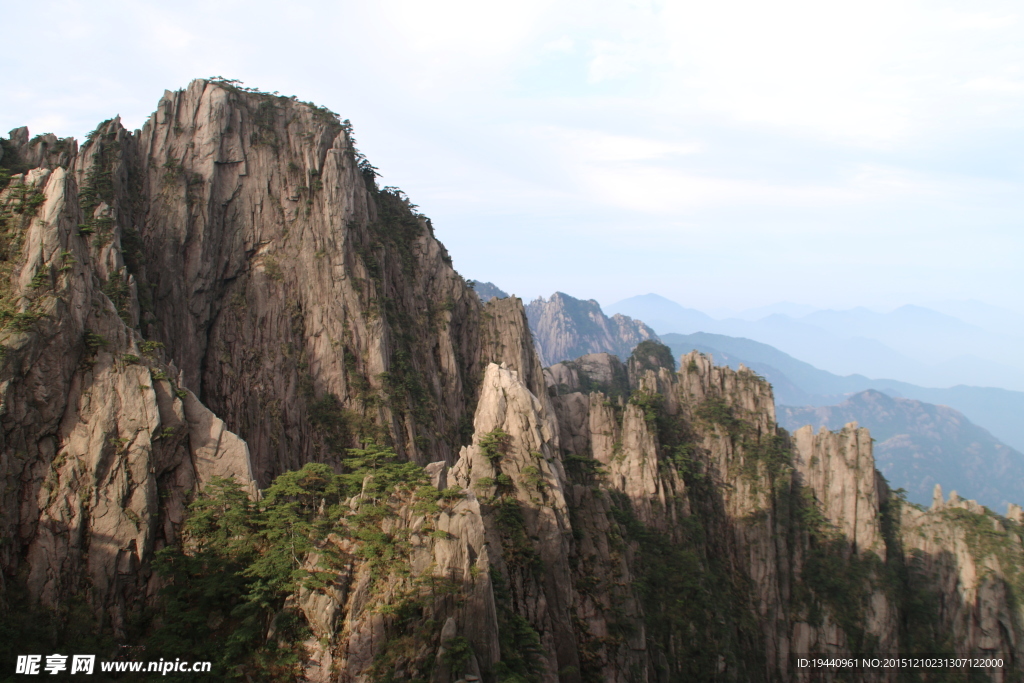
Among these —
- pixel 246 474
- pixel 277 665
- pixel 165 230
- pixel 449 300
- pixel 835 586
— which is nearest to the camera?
pixel 277 665

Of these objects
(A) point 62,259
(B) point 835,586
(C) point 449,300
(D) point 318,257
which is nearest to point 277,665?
(A) point 62,259

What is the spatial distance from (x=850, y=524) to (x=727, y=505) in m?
8.89

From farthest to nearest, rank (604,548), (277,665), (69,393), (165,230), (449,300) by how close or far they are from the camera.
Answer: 1. (449,300)
2. (165,230)
3. (604,548)
4. (69,393)
5. (277,665)

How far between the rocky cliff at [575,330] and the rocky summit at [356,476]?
120 m

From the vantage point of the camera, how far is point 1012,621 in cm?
4097

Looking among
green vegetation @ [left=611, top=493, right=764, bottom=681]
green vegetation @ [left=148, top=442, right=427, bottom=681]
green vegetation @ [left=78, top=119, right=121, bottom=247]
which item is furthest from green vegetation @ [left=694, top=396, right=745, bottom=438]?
green vegetation @ [left=78, top=119, right=121, bottom=247]

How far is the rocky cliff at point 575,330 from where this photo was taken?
173 metres

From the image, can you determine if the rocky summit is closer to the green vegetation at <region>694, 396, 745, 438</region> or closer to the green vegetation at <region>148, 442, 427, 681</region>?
the green vegetation at <region>148, 442, 427, 681</region>

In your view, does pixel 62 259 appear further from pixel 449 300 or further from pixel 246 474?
pixel 449 300

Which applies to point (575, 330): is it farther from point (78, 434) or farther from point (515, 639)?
point (78, 434)

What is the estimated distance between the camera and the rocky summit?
16.7 metres

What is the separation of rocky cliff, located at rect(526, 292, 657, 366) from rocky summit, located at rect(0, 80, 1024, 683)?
4736 inches

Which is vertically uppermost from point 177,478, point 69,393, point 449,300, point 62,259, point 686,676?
point 449,300

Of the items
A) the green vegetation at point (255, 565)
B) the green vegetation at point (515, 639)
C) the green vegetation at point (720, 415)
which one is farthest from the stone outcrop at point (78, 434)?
the green vegetation at point (720, 415)
